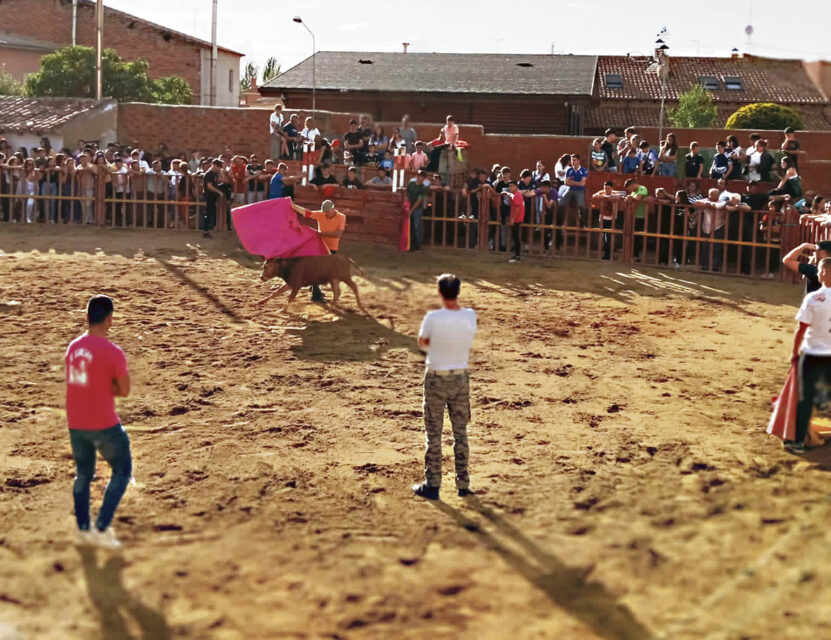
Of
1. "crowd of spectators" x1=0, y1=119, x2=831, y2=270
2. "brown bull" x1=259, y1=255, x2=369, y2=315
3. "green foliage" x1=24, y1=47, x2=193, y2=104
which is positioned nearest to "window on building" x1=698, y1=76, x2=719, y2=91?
"green foliage" x1=24, y1=47, x2=193, y2=104

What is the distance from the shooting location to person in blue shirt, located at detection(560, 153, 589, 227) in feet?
67.1

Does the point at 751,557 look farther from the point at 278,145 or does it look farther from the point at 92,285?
the point at 278,145

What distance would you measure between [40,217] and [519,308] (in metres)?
12.9

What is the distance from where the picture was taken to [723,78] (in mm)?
48719

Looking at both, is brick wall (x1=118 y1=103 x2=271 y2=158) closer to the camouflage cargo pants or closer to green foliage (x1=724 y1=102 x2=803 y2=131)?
green foliage (x1=724 y1=102 x2=803 y2=131)

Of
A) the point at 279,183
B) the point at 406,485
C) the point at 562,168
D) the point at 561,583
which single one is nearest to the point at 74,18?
the point at 279,183

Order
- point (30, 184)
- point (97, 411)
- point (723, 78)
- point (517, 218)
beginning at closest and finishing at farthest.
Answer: point (97, 411), point (517, 218), point (30, 184), point (723, 78)

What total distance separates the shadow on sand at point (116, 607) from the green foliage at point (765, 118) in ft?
107

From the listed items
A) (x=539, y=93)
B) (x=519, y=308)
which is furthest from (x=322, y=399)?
(x=539, y=93)

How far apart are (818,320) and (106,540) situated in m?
5.68

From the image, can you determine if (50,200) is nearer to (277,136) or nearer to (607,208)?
(277,136)

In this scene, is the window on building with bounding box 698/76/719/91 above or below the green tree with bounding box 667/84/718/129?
above

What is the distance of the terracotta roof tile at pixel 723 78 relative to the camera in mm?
45750

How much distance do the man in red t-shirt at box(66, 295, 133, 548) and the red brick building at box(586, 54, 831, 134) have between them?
36.9 metres
